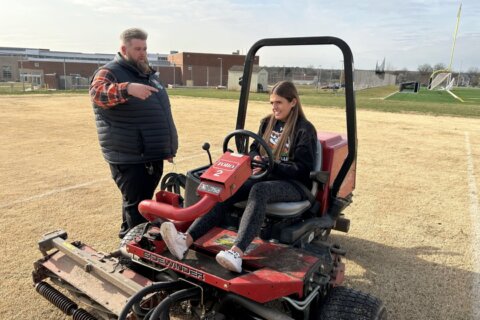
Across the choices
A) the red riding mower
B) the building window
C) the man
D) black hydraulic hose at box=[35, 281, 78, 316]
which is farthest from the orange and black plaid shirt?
the building window

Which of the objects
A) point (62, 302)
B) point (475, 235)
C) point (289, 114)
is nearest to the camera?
point (62, 302)

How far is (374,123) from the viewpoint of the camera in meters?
14.5

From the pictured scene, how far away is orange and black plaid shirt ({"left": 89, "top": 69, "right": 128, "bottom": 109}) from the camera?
10.8 ft

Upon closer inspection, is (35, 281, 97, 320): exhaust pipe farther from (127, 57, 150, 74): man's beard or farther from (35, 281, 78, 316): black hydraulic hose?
(127, 57, 150, 74): man's beard

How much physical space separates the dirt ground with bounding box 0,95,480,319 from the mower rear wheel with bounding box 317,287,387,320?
2.72 feet

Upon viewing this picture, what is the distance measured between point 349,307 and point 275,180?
1028 mm

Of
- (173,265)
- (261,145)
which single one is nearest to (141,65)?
(261,145)

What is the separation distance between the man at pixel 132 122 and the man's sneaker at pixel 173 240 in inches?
48.5

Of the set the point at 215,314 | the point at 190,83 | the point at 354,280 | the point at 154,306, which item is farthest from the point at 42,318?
the point at 190,83

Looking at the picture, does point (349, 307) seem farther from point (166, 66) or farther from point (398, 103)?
point (166, 66)

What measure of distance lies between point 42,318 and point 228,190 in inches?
68.6

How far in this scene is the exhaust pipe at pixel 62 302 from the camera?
2738 mm

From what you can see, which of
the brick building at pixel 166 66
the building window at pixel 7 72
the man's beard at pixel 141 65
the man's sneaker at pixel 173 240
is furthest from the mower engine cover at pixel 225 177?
the building window at pixel 7 72

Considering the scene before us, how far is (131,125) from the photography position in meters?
3.57
